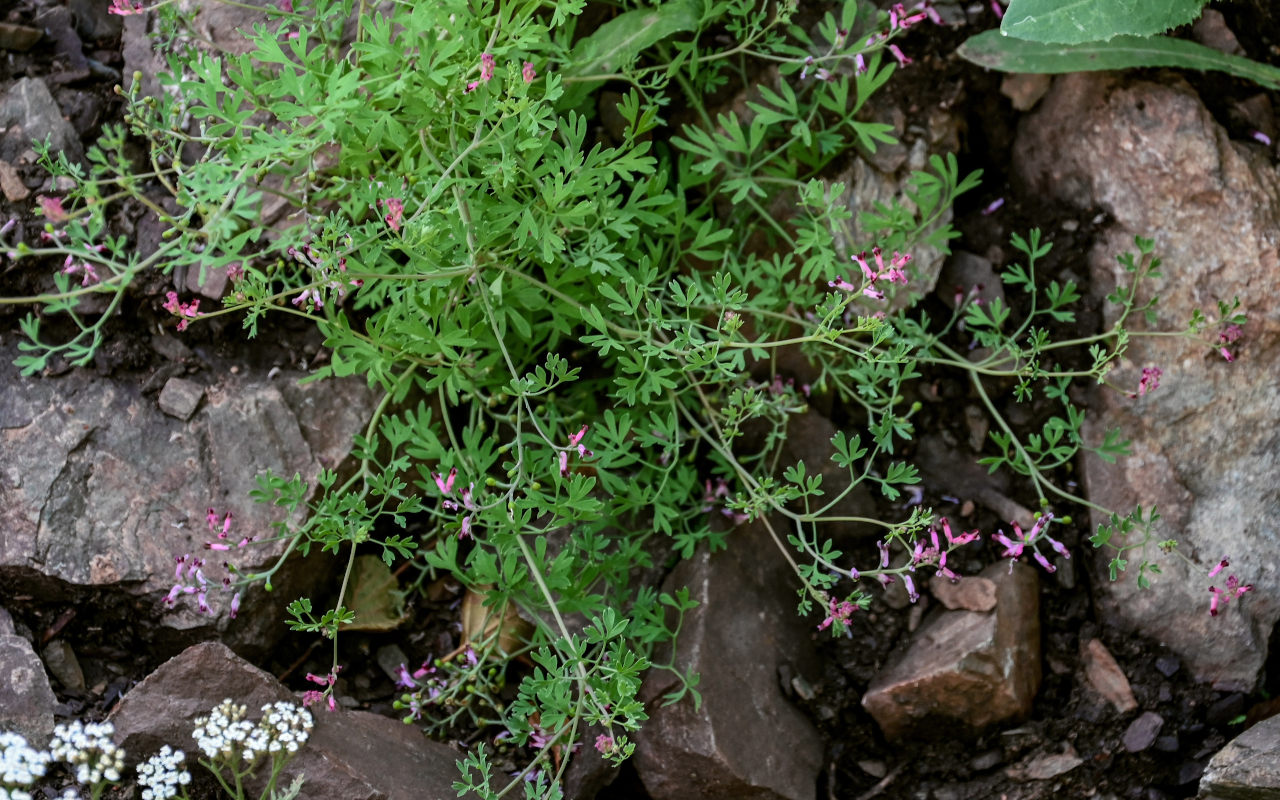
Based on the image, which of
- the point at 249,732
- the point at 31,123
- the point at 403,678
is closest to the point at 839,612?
the point at 403,678

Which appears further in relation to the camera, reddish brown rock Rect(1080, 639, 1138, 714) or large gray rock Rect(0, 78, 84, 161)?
large gray rock Rect(0, 78, 84, 161)

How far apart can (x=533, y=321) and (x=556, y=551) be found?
31.0 inches

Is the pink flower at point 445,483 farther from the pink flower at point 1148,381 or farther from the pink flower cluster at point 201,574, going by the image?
the pink flower at point 1148,381

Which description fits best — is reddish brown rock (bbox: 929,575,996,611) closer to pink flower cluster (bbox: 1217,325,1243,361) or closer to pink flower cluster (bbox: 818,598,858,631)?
pink flower cluster (bbox: 818,598,858,631)

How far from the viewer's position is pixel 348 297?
3801 mm

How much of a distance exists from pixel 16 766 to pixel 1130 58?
4058mm

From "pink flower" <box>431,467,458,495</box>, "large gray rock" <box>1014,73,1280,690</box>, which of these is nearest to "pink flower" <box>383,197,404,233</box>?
"pink flower" <box>431,467,458,495</box>

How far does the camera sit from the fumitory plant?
9.85 ft

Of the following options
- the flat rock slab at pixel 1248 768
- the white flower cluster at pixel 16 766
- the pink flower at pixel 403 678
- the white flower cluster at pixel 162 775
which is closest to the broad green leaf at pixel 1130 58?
the flat rock slab at pixel 1248 768

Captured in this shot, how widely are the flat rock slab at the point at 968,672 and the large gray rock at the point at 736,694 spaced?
0.31m

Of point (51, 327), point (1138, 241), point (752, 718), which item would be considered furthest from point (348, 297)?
point (1138, 241)

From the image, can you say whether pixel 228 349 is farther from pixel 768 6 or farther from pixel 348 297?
pixel 768 6

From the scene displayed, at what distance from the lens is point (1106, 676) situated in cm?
370

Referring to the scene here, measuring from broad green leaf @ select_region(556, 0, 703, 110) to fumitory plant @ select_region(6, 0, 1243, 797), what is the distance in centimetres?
1
